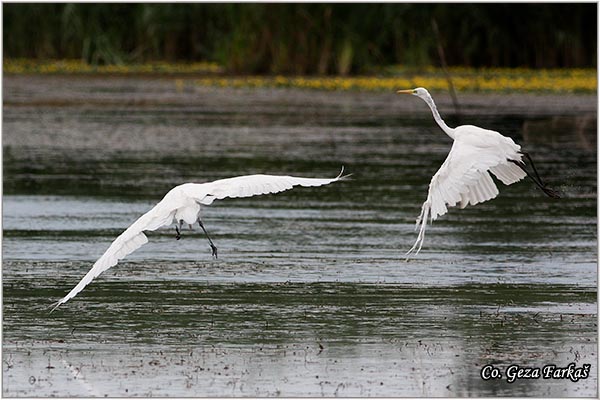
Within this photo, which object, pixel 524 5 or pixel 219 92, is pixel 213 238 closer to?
pixel 219 92

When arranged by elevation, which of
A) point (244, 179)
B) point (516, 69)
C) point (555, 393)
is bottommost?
point (555, 393)

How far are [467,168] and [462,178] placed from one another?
10 cm

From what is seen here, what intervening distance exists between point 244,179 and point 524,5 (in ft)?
120

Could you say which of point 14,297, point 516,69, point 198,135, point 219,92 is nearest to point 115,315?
point 14,297

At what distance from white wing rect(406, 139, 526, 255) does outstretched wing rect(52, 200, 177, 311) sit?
170 centimetres

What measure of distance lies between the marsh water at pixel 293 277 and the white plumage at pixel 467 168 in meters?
0.72

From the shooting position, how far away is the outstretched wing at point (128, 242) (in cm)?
855

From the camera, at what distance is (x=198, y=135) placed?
933 inches

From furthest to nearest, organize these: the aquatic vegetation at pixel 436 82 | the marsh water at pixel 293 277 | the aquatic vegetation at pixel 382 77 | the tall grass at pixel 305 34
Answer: the tall grass at pixel 305 34 → the aquatic vegetation at pixel 382 77 → the aquatic vegetation at pixel 436 82 → the marsh water at pixel 293 277

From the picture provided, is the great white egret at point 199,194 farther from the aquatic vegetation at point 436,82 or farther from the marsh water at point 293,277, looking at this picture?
the aquatic vegetation at point 436,82

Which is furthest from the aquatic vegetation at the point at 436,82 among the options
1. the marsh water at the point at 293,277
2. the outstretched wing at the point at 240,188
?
the outstretched wing at the point at 240,188

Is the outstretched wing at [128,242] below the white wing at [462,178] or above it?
below

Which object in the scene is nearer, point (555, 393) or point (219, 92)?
point (555, 393)

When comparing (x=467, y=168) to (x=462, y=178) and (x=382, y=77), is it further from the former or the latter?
(x=382, y=77)
